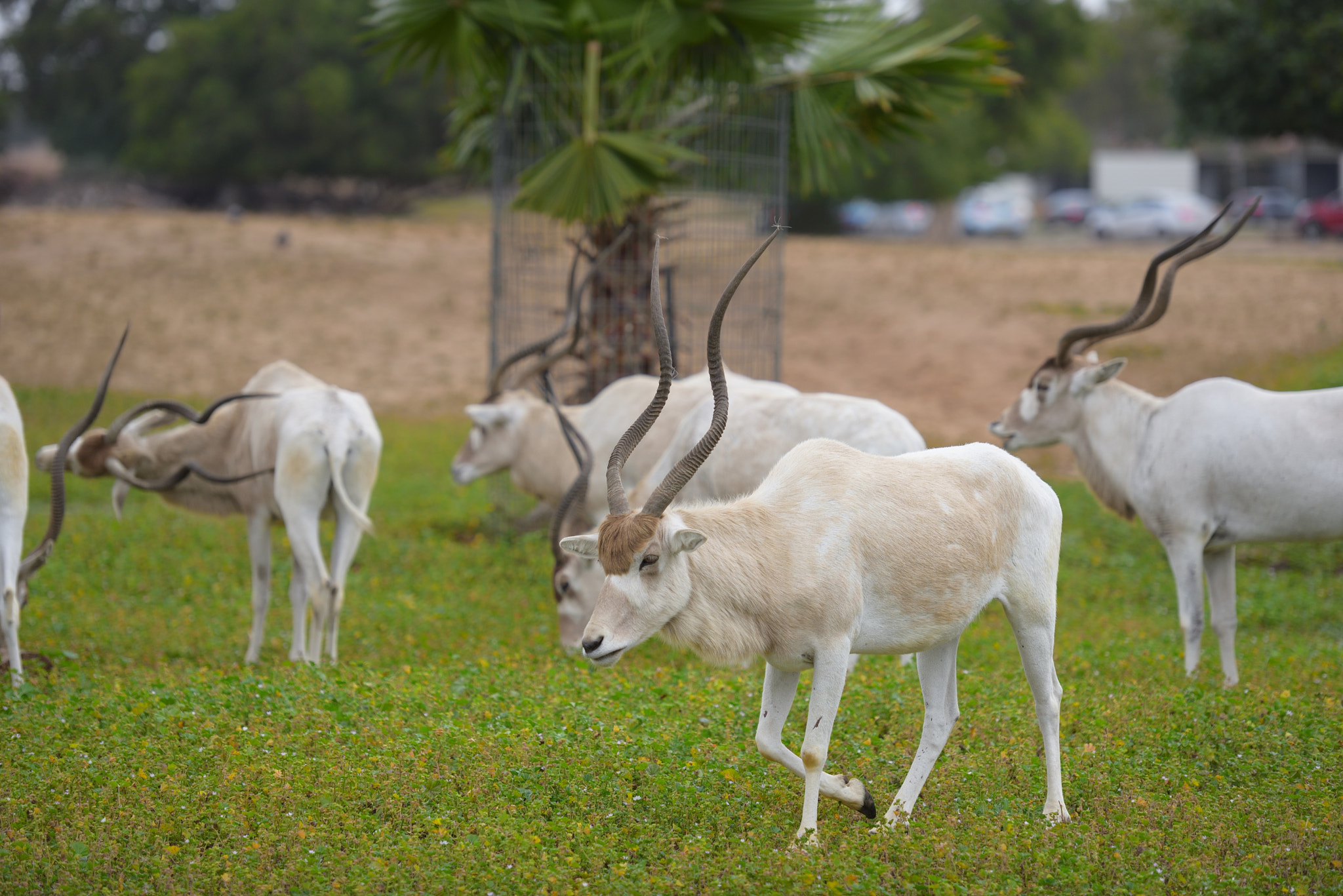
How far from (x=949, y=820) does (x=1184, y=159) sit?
58833 millimetres

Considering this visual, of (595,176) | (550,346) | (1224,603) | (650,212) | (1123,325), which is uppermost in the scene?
(595,176)

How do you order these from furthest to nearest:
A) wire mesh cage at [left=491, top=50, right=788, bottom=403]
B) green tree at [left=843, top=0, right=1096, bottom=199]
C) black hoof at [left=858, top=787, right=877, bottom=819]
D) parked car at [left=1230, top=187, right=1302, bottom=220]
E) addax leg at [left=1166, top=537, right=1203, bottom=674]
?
parked car at [left=1230, top=187, right=1302, bottom=220]
green tree at [left=843, top=0, right=1096, bottom=199]
wire mesh cage at [left=491, top=50, right=788, bottom=403]
addax leg at [left=1166, top=537, right=1203, bottom=674]
black hoof at [left=858, top=787, right=877, bottom=819]

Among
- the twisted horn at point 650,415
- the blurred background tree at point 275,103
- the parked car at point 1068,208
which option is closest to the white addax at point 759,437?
the twisted horn at point 650,415

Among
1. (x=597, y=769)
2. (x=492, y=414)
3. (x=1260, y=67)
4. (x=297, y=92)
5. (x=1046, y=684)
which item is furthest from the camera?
(x=297, y=92)

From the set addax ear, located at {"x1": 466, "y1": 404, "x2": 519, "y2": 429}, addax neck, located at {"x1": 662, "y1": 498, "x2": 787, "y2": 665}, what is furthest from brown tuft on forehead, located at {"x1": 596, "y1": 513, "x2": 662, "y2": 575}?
addax ear, located at {"x1": 466, "y1": 404, "x2": 519, "y2": 429}

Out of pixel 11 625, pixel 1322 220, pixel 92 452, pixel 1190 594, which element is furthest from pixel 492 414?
pixel 1322 220

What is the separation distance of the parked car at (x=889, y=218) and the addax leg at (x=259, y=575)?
136 ft

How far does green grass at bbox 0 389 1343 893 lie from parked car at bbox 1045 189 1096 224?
44.2 m

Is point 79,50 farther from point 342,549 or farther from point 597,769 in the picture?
point 597,769

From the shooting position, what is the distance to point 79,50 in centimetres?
4284

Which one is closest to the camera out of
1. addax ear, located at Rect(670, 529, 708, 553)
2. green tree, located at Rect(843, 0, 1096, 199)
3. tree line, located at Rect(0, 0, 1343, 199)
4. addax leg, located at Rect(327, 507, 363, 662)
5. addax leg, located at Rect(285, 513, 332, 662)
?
addax ear, located at Rect(670, 529, 708, 553)

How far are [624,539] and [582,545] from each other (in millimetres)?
228

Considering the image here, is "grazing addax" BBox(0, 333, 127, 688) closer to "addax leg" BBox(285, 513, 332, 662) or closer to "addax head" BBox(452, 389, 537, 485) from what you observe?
"addax leg" BBox(285, 513, 332, 662)

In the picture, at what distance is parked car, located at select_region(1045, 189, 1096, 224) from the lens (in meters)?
50.8
